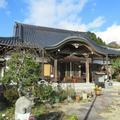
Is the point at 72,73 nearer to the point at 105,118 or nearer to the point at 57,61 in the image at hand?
the point at 57,61

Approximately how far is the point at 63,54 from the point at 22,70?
13381 mm

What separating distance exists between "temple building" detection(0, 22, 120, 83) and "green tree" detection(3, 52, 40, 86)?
8.96 m

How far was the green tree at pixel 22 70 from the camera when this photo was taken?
13062 mm

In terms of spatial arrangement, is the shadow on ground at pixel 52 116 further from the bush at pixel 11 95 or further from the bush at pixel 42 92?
the bush at pixel 11 95

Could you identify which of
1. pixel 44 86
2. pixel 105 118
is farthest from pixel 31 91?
pixel 105 118

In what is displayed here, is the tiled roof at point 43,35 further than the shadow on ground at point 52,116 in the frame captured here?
Yes

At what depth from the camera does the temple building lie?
2372 centimetres

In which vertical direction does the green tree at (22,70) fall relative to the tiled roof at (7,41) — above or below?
below

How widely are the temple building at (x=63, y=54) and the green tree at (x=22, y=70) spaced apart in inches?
353

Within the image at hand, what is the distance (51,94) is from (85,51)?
11201 mm

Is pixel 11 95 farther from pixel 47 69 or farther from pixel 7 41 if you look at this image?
pixel 47 69

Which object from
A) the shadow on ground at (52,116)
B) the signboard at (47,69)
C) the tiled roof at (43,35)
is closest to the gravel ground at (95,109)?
the shadow on ground at (52,116)

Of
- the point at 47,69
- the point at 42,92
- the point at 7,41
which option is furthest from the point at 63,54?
the point at 42,92

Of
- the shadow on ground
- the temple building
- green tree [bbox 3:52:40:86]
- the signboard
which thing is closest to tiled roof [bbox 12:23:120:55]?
the temple building
